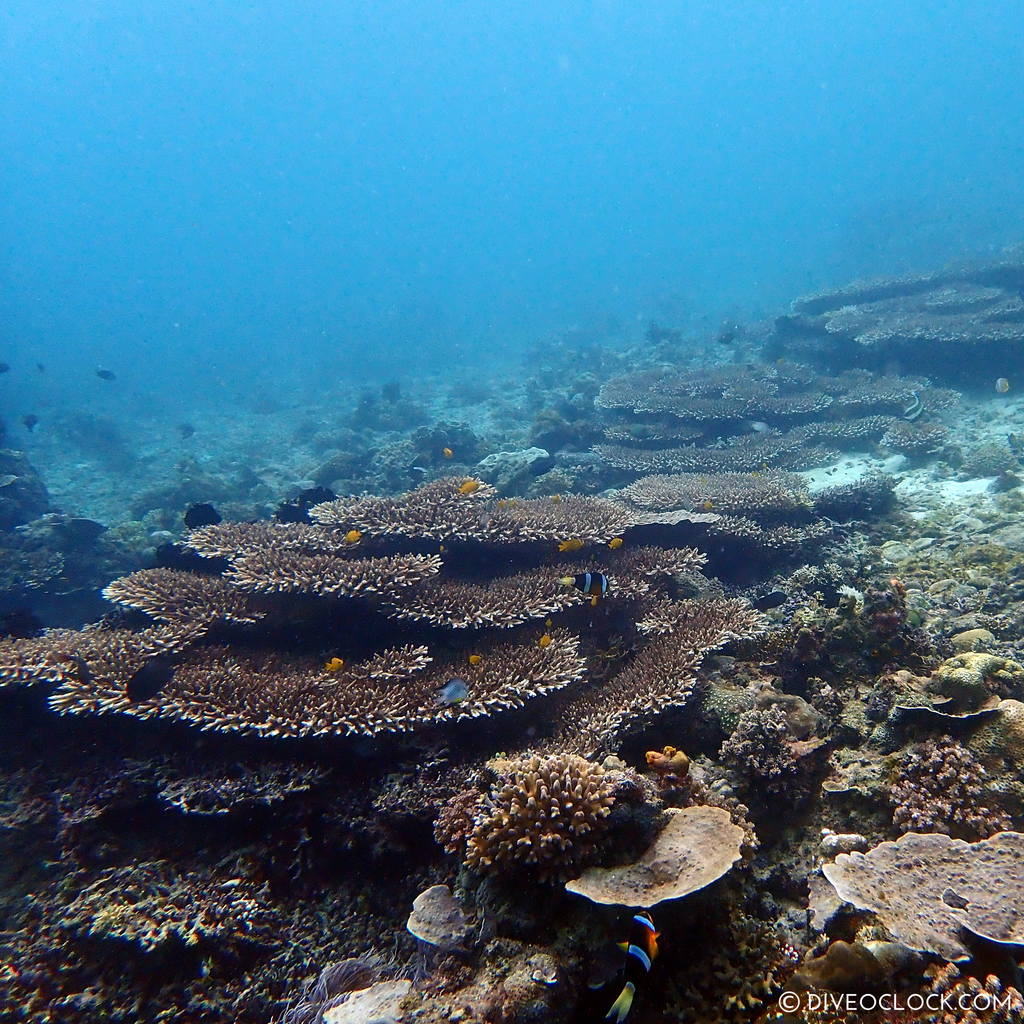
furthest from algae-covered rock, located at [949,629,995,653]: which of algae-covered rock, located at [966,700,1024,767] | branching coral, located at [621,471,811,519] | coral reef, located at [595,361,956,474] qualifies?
coral reef, located at [595,361,956,474]

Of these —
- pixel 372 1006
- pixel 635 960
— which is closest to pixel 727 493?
pixel 635 960

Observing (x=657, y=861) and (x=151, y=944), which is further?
(x=151, y=944)

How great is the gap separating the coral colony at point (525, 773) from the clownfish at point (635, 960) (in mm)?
18

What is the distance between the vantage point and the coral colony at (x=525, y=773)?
8.86 ft

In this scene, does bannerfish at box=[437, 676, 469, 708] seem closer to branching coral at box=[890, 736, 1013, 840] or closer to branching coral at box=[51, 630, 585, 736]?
branching coral at box=[51, 630, 585, 736]

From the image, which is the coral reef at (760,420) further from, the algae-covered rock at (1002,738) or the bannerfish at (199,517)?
the algae-covered rock at (1002,738)

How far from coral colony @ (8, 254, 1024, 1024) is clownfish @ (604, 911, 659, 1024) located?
0.02m

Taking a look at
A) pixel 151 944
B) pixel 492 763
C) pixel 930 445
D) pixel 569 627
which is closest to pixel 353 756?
pixel 492 763

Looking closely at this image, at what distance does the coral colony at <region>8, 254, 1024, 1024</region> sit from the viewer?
2.70 m

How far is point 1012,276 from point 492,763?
22.8 metres

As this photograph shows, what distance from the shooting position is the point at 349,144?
6786 inches

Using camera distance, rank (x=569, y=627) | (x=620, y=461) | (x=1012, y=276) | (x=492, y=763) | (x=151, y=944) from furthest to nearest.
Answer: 1. (x=1012, y=276)
2. (x=620, y=461)
3. (x=569, y=627)
4. (x=492, y=763)
5. (x=151, y=944)

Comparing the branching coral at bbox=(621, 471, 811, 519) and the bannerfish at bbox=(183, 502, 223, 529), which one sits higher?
the bannerfish at bbox=(183, 502, 223, 529)

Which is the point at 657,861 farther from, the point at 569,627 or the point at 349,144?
the point at 349,144
